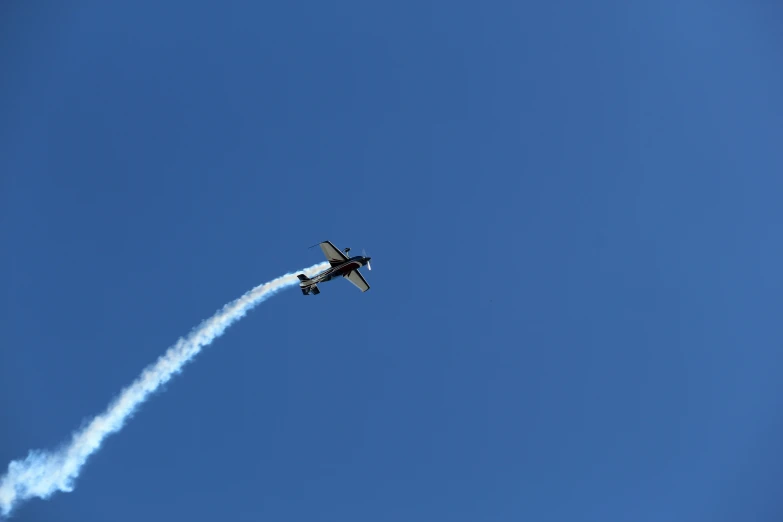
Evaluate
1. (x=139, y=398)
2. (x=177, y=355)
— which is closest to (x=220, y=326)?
(x=177, y=355)

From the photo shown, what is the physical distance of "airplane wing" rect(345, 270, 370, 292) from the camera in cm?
6925

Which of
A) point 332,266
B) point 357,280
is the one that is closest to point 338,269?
point 332,266

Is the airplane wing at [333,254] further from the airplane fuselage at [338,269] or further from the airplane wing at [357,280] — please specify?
the airplane wing at [357,280]

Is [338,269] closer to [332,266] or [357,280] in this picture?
[332,266]

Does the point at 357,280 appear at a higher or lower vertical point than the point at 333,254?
lower

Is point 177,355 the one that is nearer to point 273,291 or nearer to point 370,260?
point 273,291

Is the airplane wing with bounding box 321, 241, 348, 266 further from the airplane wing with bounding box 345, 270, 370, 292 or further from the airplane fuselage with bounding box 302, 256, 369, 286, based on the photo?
the airplane wing with bounding box 345, 270, 370, 292

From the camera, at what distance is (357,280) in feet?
229

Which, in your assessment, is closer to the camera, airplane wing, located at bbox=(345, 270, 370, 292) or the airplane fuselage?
the airplane fuselage

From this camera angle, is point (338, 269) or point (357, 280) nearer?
point (338, 269)

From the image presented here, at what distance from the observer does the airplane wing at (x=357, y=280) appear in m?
69.2

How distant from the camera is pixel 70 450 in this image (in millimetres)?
64188

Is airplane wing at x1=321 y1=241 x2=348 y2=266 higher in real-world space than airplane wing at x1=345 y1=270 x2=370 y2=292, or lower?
higher

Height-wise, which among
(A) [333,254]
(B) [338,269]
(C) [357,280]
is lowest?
(C) [357,280]
